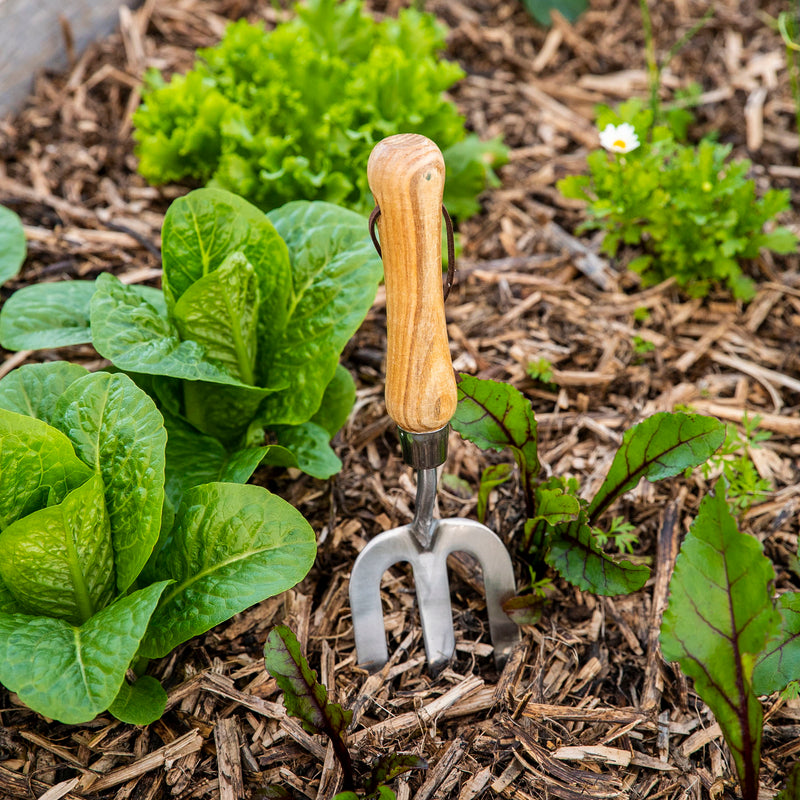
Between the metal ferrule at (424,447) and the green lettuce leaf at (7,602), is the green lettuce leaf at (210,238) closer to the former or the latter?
the metal ferrule at (424,447)

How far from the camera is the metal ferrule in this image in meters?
1.47

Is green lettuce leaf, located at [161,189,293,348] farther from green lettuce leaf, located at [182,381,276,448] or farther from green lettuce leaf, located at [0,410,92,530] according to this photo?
green lettuce leaf, located at [0,410,92,530]

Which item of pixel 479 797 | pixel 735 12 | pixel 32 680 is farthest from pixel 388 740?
pixel 735 12

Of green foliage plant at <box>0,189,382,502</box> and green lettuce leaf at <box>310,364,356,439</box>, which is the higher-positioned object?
green foliage plant at <box>0,189,382,502</box>

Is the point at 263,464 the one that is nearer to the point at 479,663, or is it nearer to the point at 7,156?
the point at 479,663

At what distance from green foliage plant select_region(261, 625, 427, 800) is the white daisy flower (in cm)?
167

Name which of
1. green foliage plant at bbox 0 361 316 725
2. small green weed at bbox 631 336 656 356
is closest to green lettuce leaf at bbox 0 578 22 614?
green foliage plant at bbox 0 361 316 725

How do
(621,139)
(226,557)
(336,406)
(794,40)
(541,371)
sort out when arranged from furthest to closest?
(794,40) → (621,139) → (541,371) → (336,406) → (226,557)

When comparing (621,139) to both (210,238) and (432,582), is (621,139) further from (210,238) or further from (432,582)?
(432,582)

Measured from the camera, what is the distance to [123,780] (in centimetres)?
154

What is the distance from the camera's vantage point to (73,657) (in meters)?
1.35

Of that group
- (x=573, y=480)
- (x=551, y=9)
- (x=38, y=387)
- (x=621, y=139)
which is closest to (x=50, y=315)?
(x=38, y=387)

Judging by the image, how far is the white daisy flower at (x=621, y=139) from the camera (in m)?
2.32

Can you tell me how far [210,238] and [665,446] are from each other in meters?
1.08
